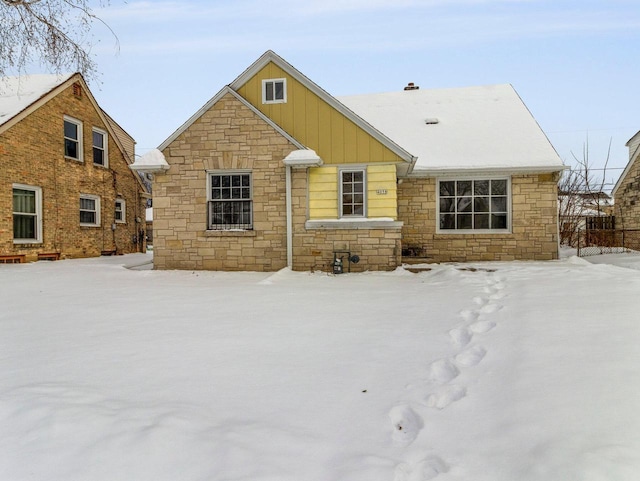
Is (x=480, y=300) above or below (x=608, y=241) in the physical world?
below

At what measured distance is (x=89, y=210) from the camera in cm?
1670

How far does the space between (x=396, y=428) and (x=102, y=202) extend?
17787mm

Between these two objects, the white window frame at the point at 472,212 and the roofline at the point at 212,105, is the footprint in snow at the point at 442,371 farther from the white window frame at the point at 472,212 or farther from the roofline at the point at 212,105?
the white window frame at the point at 472,212

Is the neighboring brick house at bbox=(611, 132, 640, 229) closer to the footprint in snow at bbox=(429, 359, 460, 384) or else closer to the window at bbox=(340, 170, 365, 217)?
the window at bbox=(340, 170, 365, 217)

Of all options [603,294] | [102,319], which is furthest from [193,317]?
[603,294]

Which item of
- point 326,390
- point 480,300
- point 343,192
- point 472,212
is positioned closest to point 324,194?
point 343,192

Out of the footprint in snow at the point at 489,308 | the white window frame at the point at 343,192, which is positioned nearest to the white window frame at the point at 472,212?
the white window frame at the point at 343,192

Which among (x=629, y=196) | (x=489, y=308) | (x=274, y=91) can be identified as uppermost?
(x=274, y=91)

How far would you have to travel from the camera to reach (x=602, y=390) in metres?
2.87

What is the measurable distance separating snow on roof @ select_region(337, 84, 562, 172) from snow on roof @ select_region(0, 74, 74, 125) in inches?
443

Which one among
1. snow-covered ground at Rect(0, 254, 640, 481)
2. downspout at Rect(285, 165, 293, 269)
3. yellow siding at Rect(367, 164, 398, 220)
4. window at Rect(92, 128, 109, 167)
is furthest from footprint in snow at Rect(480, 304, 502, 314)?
window at Rect(92, 128, 109, 167)

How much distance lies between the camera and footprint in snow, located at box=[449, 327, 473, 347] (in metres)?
4.33

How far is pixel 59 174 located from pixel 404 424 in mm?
16445

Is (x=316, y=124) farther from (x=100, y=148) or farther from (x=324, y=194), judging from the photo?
(x=100, y=148)
